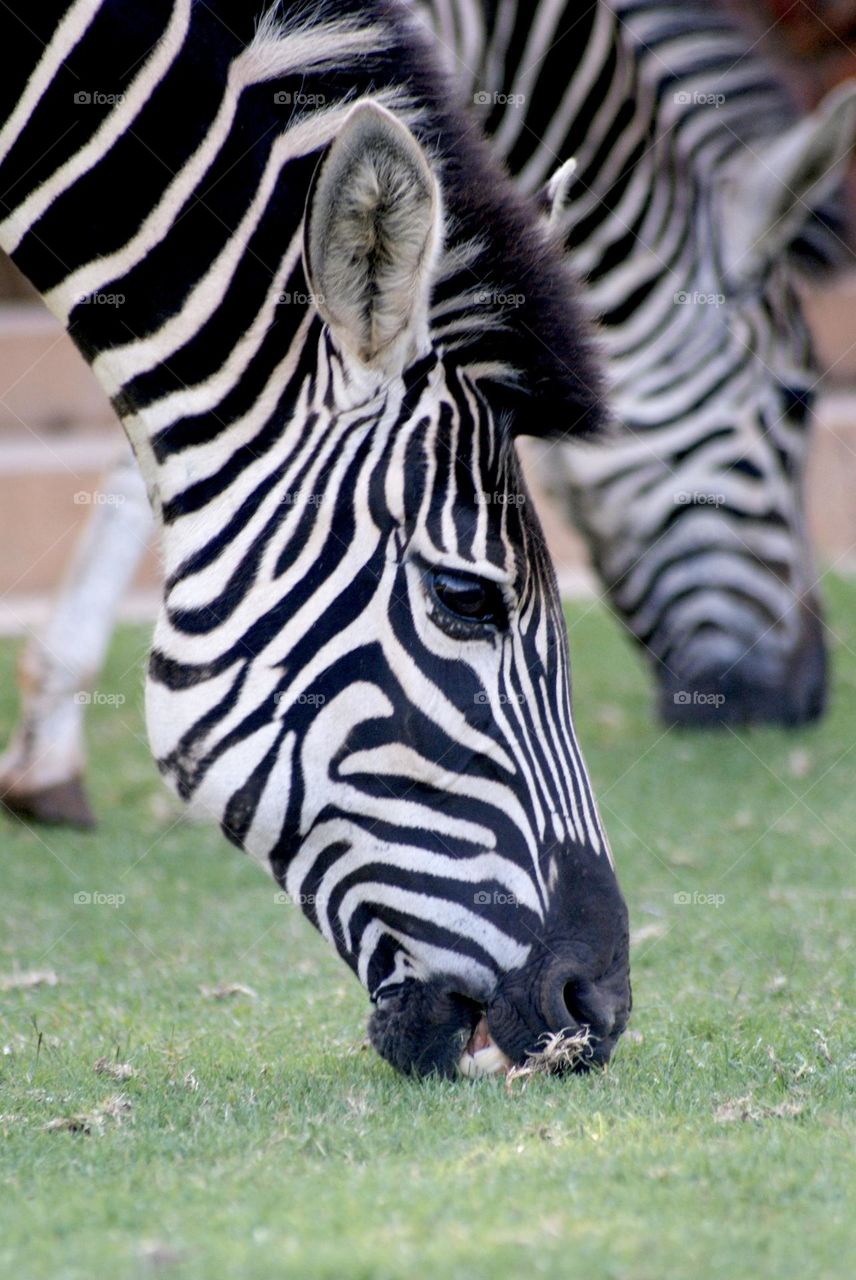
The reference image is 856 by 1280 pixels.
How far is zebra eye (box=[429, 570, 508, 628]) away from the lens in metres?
3.16

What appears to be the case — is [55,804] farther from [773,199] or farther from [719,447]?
[773,199]

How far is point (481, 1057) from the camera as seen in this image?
326 cm

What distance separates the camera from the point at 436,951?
123 inches

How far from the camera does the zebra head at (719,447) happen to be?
24.1ft

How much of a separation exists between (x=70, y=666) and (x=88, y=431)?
655cm

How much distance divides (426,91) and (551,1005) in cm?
198

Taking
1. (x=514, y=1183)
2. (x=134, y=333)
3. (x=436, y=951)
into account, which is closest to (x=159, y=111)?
(x=134, y=333)

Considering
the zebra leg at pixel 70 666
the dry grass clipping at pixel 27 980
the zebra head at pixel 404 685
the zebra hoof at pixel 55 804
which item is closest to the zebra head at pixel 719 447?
the zebra leg at pixel 70 666

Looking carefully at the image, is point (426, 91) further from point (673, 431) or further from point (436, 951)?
point (673, 431)

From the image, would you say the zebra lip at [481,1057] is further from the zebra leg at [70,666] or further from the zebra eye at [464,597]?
the zebra leg at [70,666]

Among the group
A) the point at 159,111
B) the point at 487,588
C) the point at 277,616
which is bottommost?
the point at 277,616

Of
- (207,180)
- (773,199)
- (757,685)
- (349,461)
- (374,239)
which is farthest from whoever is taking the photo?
(757,685)

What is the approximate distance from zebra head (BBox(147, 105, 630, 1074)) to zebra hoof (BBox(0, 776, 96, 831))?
3668 millimetres

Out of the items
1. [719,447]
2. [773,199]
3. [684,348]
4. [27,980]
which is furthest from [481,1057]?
[773,199]
